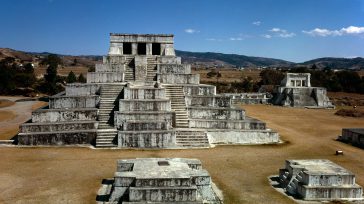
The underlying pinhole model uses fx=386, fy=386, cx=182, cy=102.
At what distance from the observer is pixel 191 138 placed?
68.9 ft

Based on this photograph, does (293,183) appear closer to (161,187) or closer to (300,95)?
(161,187)

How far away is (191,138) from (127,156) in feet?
13.9

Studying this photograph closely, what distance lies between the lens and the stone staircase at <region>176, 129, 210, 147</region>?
20578 mm

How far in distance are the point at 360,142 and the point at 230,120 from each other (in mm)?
7620

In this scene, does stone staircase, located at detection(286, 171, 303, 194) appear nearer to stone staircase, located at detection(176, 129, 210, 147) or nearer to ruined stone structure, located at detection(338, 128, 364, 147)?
stone staircase, located at detection(176, 129, 210, 147)

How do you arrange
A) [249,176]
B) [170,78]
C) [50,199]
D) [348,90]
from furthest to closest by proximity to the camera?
[348,90] < [170,78] < [249,176] < [50,199]

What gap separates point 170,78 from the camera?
26.0 metres

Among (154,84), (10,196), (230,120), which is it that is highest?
(154,84)

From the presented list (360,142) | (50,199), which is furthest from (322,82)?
(50,199)

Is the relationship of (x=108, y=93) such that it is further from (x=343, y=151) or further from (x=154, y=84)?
(x=343, y=151)

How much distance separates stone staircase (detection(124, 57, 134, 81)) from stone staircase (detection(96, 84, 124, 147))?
2275 mm

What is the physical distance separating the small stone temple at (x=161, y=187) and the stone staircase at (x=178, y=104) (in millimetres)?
9645

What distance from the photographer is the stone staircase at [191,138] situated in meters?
20.6

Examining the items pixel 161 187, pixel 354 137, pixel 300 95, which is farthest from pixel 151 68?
pixel 300 95
